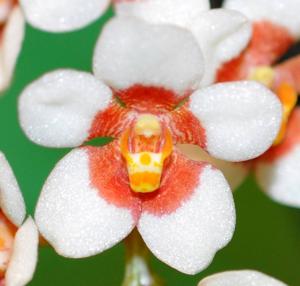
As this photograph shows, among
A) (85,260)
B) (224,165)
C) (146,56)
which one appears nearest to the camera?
(146,56)

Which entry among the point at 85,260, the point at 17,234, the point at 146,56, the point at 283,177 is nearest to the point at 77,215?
the point at 17,234

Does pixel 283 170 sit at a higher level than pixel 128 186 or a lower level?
lower

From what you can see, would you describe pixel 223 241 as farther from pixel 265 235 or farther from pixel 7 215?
pixel 265 235

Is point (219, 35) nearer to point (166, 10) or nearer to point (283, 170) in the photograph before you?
point (166, 10)

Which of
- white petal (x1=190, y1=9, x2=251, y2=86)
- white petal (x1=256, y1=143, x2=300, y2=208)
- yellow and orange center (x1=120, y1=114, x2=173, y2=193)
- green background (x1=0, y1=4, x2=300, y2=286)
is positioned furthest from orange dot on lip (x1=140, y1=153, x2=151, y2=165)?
green background (x1=0, y1=4, x2=300, y2=286)

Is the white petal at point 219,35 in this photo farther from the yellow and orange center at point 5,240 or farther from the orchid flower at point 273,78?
the yellow and orange center at point 5,240

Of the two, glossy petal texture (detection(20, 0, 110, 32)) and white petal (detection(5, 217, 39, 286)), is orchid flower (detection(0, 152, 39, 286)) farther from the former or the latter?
glossy petal texture (detection(20, 0, 110, 32))

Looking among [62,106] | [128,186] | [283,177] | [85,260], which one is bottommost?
[85,260]
